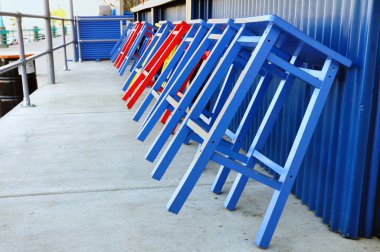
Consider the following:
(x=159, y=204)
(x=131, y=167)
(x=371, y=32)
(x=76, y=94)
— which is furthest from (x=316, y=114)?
(x=76, y=94)

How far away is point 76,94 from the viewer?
20.6 feet

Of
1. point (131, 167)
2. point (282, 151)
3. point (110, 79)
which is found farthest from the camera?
point (110, 79)

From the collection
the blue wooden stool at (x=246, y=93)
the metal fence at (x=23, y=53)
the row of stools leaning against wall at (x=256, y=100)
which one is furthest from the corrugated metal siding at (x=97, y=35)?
the blue wooden stool at (x=246, y=93)

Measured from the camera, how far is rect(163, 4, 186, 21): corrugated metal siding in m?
6.05

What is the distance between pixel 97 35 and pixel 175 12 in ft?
16.6

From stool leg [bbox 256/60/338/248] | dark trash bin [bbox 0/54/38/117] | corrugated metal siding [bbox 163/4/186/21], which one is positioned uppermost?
corrugated metal siding [bbox 163/4/186/21]

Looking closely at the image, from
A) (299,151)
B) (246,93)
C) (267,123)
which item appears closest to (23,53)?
(267,123)

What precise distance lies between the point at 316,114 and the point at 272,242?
63 cm

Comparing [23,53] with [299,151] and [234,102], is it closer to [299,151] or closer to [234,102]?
[234,102]

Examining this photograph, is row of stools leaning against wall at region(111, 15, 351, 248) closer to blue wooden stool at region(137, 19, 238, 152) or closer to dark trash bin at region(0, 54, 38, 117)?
blue wooden stool at region(137, 19, 238, 152)

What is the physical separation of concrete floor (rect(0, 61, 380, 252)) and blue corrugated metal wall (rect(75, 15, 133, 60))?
745cm

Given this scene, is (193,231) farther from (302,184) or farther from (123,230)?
(302,184)

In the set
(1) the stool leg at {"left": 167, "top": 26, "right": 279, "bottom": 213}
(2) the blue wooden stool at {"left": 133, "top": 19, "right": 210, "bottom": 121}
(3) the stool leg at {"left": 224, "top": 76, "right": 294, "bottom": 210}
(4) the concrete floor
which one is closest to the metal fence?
(4) the concrete floor

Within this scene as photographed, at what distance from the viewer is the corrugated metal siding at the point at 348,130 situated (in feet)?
6.17
